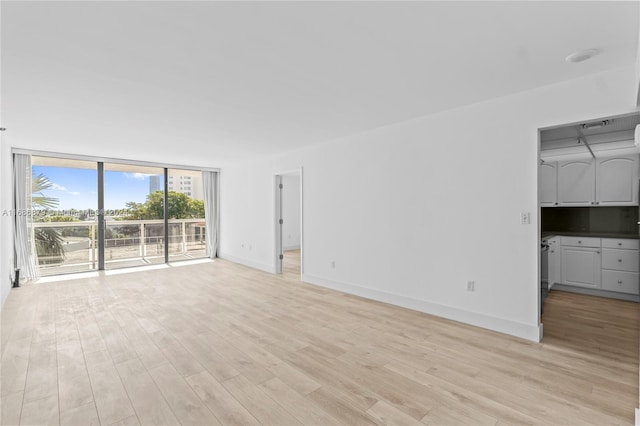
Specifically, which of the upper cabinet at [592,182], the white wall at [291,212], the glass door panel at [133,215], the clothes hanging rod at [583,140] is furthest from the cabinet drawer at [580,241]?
the glass door panel at [133,215]

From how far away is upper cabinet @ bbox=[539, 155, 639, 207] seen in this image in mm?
4367

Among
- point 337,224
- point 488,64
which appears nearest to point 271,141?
point 337,224

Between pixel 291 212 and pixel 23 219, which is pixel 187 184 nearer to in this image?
pixel 23 219

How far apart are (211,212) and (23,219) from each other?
3.56 m

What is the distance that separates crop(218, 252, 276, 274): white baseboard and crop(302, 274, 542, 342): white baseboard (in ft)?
5.94

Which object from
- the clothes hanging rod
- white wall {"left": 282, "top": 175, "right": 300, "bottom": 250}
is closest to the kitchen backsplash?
the clothes hanging rod

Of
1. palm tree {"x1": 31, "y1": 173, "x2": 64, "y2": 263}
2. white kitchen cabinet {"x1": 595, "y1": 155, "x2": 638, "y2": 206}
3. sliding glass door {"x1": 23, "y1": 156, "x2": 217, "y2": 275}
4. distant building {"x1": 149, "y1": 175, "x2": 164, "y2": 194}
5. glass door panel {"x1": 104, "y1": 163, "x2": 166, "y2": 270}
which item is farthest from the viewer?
distant building {"x1": 149, "y1": 175, "x2": 164, "y2": 194}

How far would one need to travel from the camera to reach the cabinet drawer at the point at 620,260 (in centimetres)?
407

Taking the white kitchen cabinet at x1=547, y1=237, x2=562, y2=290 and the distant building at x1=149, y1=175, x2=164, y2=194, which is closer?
the white kitchen cabinet at x1=547, y1=237, x2=562, y2=290

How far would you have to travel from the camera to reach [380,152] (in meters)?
4.27

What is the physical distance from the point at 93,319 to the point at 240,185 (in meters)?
4.22

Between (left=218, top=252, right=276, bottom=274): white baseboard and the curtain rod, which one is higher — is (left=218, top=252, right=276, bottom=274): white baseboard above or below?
below

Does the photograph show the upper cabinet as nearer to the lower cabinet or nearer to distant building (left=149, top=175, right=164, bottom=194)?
the lower cabinet

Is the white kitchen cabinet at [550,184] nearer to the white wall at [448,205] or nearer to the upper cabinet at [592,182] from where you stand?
the upper cabinet at [592,182]
